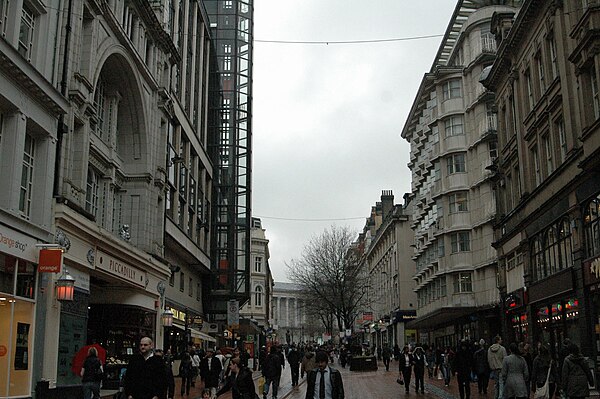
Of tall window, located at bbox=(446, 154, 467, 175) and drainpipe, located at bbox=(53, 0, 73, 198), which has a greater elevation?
tall window, located at bbox=(446, 154, 467, 175)

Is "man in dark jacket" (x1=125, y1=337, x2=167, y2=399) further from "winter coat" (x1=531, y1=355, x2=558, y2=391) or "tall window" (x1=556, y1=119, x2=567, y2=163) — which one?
"tall window" (x1=556, y1=119, x2=567, y2=163)

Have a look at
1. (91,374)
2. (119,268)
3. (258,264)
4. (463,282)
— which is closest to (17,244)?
(91,374)

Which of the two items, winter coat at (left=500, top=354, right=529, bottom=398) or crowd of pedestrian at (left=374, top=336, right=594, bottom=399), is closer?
crowd of pedestrian at (left=374, top=336, right=594, bottom=399)

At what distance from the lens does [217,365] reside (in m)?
20.0

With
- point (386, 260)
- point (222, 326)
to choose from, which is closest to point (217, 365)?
point (222, 326)

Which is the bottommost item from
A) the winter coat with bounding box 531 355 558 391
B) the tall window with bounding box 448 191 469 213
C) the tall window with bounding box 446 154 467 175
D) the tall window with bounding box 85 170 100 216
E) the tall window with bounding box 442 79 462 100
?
the winter coat with bounding box 531 355 558 391

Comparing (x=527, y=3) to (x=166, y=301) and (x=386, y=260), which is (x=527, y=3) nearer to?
(x=166, y=301)

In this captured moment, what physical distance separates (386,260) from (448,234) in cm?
3300

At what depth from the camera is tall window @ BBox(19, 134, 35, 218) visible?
1916 centimetres

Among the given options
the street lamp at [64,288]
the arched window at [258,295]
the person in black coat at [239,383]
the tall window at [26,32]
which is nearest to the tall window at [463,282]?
the street lamp at [64,288]

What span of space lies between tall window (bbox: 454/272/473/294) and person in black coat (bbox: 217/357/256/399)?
4217 cm

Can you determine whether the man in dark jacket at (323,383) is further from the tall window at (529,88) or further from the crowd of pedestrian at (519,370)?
the tall window at (529,88)

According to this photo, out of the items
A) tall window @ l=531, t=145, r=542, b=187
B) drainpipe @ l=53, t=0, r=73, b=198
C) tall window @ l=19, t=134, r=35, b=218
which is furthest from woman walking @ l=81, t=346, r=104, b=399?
tall window @ l=531, t=145, r=542, b=187

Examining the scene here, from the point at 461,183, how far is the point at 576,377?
136ft
